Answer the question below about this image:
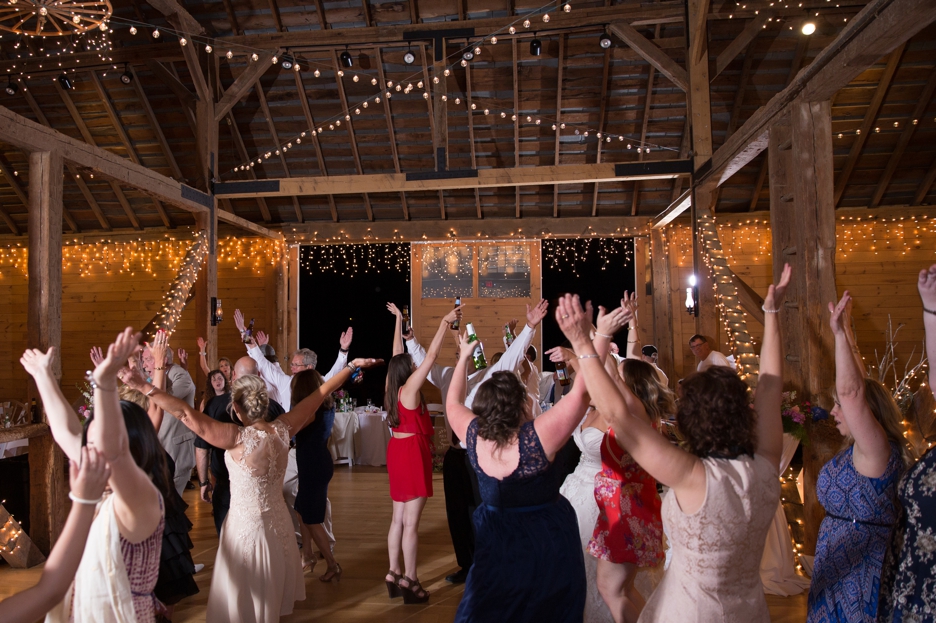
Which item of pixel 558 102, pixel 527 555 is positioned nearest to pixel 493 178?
pixel 558 102

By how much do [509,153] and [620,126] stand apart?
1.66m

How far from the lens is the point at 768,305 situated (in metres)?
2.28

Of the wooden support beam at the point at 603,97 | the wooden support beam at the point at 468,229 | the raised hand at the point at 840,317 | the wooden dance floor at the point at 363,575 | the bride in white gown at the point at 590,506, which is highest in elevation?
the wooden support beam at the point at 603,97

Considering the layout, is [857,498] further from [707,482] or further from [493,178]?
[493,178]

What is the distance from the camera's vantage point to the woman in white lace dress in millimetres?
2861

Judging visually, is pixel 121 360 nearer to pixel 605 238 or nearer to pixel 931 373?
pixel 931 373

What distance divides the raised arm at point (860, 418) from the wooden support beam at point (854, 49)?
2110 mm

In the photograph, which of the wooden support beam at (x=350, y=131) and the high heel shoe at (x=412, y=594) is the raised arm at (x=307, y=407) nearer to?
the high heel shoe at (x=412, y=594)

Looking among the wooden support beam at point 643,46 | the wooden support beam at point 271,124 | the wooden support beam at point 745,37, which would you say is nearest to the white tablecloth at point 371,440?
the wooden support beam at point 271,124

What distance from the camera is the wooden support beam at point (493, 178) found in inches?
287

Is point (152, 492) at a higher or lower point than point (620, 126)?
lower

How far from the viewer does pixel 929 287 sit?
192cm

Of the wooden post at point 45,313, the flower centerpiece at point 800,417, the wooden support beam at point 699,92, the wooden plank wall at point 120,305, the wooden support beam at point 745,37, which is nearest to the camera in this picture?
the flower centerpiece at point 800,417

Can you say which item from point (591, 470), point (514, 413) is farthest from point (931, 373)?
point (591, 470)
